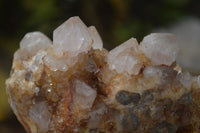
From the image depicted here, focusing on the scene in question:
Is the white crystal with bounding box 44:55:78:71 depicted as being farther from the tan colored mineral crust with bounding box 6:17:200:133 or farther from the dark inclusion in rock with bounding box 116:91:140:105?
the dark inclusion in rock with bounding box 116:91:140:105

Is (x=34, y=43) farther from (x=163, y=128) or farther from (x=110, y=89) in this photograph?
(x=163, y=128)

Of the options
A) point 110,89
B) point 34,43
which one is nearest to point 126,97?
point 110,89

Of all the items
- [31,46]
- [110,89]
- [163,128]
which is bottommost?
[163,128]

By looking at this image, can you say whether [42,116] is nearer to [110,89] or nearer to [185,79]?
[110,89]

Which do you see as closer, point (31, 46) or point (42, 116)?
point (42, 116)

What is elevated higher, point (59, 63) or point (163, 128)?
point (59, 63)

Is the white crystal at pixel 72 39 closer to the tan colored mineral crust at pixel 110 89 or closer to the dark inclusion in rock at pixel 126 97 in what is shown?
the tan colored mineral crust at pixel 110 89

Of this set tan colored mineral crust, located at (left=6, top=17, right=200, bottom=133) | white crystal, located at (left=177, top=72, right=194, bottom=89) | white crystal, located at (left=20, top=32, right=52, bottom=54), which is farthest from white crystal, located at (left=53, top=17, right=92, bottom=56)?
white crystal, located at (left=177, top=72, right=194, bottom=89)

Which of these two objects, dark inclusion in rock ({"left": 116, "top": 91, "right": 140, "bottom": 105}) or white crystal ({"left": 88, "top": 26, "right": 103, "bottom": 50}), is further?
white crystal ({"left": 88, "top": 26, "right": 103, "bottom": 50})

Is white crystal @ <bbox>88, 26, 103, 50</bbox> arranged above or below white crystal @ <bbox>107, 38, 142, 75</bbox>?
above
